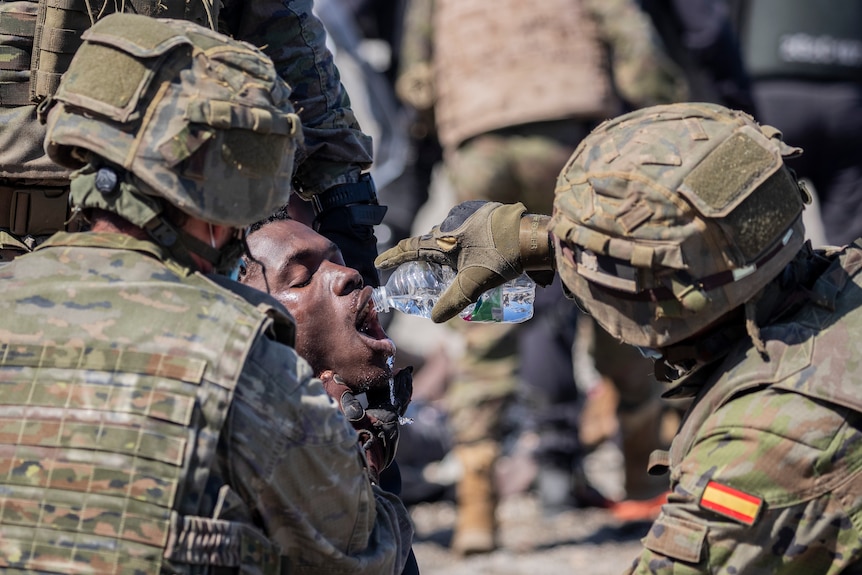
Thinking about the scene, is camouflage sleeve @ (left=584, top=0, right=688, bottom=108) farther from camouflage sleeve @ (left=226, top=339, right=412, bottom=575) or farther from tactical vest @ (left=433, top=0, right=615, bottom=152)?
camouflage sleeve @ (left=226, top=339, right=412, bottom=575)

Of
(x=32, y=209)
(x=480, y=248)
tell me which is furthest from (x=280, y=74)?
(x=480, y=248)

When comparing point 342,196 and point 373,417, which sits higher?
point 342,196

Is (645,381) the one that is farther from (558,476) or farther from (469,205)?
(469,205)

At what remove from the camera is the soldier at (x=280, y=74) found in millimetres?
3463

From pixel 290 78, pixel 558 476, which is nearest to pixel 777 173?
pixel 290 78

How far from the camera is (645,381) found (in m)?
7.61

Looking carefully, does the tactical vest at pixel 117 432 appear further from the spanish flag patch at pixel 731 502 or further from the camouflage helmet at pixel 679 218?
the spanish flag patch at pixel 731 502

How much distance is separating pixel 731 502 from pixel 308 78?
1.96 metres

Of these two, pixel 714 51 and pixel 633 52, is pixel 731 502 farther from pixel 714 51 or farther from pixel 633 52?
pixel 714 51

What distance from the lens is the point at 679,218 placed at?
266 centimetres

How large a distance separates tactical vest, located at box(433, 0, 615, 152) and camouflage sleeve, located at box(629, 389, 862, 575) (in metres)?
4.09

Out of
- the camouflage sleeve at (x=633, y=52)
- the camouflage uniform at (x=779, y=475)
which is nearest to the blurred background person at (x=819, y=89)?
the camouflage sleeve at (x=633, y=52)

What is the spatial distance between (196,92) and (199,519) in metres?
0.78

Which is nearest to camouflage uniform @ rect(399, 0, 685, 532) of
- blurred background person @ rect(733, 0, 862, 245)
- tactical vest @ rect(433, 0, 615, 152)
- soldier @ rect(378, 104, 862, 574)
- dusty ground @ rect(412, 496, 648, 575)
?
tactical vest @ rect(433, 0, 615, 152)
